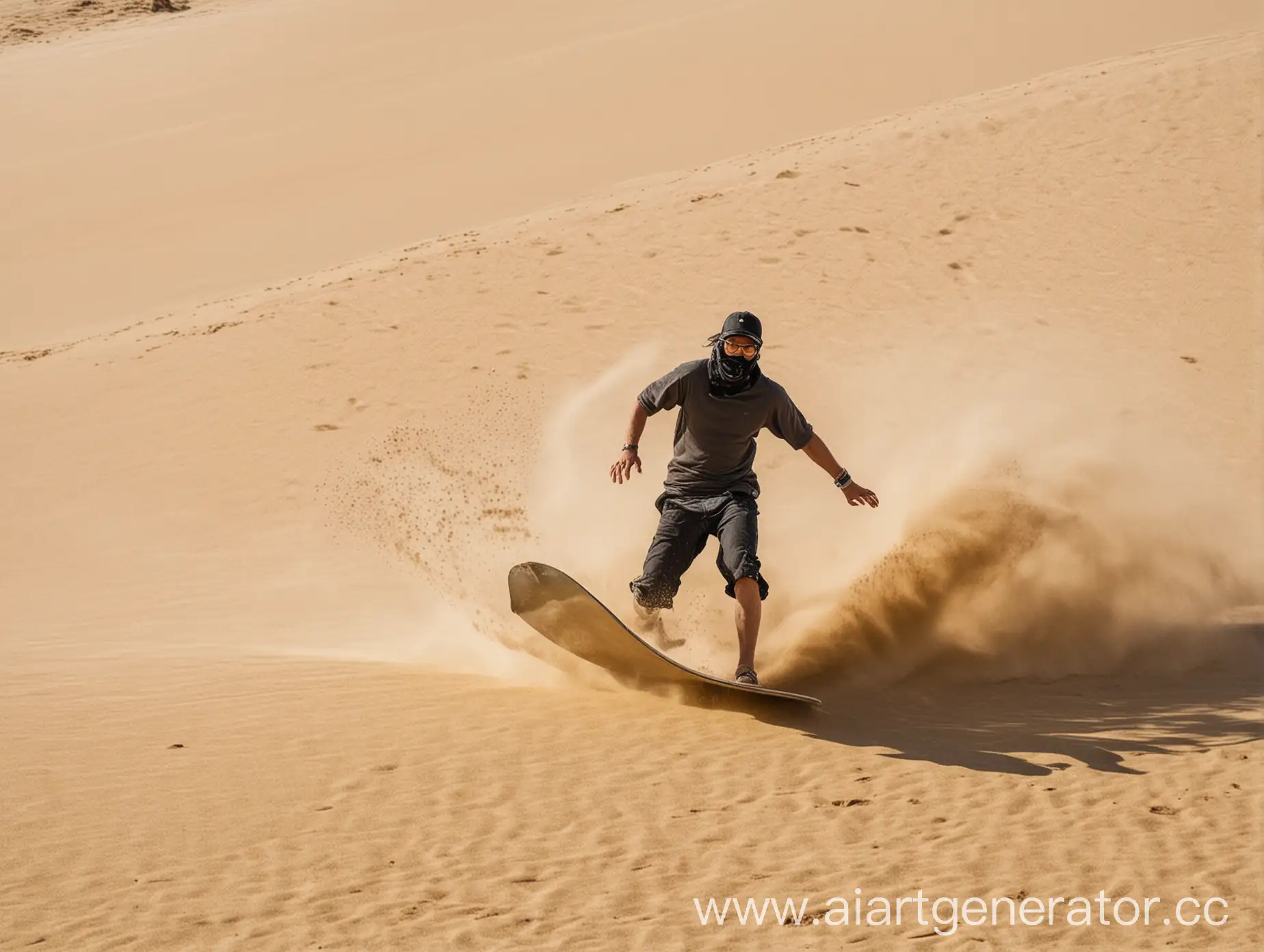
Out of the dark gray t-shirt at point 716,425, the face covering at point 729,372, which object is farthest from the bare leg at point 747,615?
the face covering at point 729,372

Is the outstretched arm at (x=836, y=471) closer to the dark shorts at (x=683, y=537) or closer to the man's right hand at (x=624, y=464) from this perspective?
the dark shorts at (x=683, y=537)

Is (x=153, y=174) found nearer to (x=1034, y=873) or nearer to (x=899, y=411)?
(x=899, y=411)

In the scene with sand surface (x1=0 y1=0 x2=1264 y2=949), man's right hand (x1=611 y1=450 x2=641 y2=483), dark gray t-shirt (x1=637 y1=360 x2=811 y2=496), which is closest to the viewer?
sand surface (x1=0 y1=0 x2=1264 y2=949)

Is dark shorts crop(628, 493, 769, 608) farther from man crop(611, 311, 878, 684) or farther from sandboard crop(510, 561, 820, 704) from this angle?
sandboard crop(510, 561, 820, 704)

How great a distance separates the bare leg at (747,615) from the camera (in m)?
6.62

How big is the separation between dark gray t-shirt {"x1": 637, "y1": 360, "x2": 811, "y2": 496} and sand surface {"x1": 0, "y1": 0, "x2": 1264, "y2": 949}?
1.25 m

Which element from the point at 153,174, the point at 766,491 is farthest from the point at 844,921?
the point at 153,174

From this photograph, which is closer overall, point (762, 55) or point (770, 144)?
point (770, 144)

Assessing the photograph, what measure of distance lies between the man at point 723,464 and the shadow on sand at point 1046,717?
727 mm

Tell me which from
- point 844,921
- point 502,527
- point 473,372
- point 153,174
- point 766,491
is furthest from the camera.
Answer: point 153,174

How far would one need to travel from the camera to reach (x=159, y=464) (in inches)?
565

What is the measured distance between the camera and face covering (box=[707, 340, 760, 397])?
6.64 meters

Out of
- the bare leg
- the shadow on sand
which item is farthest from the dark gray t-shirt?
the shadow on sand

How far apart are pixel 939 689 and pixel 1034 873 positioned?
8.48ft
